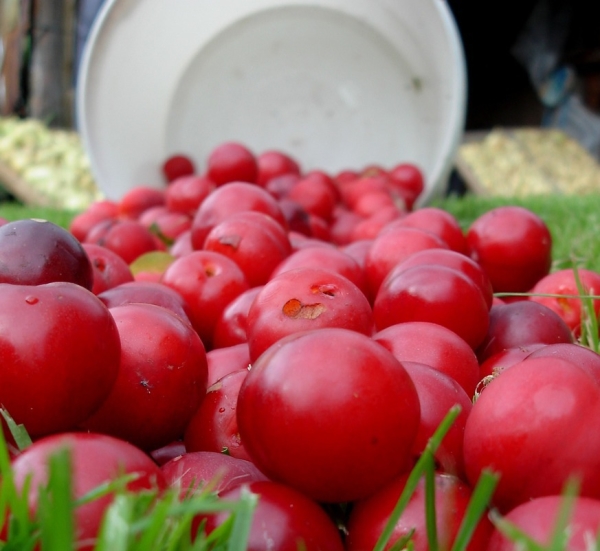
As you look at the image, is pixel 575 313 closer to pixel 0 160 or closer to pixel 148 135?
pixel 148 135

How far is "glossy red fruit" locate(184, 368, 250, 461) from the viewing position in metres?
0.78

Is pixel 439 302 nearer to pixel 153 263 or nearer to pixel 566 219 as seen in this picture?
pixel 153 263

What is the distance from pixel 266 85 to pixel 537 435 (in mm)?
2950

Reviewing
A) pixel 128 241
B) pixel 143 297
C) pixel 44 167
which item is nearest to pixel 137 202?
pixel 128 241

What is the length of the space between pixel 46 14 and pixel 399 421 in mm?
5976

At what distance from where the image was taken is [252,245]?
1388mm

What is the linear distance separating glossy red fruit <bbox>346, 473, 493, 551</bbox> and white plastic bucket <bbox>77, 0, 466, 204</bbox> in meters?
2.33

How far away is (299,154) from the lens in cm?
339

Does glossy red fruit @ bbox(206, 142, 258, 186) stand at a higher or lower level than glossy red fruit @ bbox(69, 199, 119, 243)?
higher

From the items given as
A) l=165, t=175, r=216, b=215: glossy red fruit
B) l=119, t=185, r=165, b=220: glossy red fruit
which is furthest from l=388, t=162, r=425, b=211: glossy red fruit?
l=119, t=185, r=165, b=220: glossy red fruit

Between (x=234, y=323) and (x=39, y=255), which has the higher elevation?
(x=39, y=255)

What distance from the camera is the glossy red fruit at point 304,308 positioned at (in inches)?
33.1

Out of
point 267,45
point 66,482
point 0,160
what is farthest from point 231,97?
point 66,482

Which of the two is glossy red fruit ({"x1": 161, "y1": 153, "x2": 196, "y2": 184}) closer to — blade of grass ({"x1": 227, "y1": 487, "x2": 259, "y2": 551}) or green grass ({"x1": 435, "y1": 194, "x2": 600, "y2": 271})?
green grass ({"x1": 435, "y1": 194, "x2": 600, "y2": 271})
